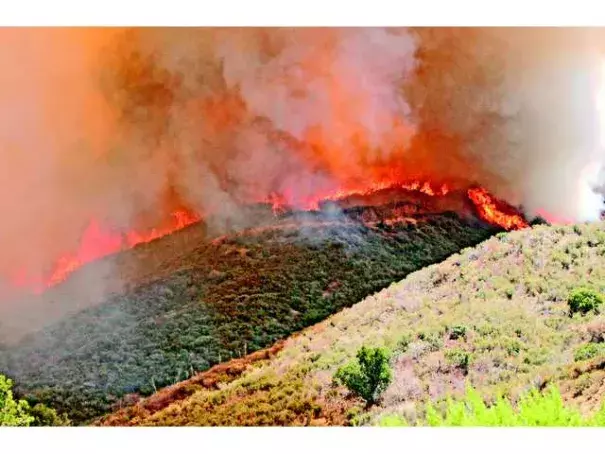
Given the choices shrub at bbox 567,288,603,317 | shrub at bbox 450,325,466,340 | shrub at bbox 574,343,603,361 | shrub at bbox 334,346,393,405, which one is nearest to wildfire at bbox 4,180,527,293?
shrub at bbox 567,288,603,317

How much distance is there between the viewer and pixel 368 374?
16.6ft

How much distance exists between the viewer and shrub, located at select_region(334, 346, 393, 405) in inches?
198

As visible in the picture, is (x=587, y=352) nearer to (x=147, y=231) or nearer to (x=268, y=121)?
(x=268, y=121)

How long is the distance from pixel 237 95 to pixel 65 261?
1362mm

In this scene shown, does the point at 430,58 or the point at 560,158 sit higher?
the point at 430,58

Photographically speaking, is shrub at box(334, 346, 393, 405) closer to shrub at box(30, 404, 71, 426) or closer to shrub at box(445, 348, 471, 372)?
shrub at box(445, 348, 471, 372)

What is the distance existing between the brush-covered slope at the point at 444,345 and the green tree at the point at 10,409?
465 millimetres

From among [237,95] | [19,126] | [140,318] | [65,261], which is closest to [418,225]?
[237,95]

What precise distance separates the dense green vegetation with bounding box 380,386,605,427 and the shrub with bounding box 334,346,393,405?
0.55 feet

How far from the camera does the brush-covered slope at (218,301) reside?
5.18 meters

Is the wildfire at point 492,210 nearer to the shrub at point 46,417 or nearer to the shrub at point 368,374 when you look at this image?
the shrub at point 368,374

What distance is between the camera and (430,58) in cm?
515

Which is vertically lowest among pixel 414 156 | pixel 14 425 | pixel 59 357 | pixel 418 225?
pixel 14 425
